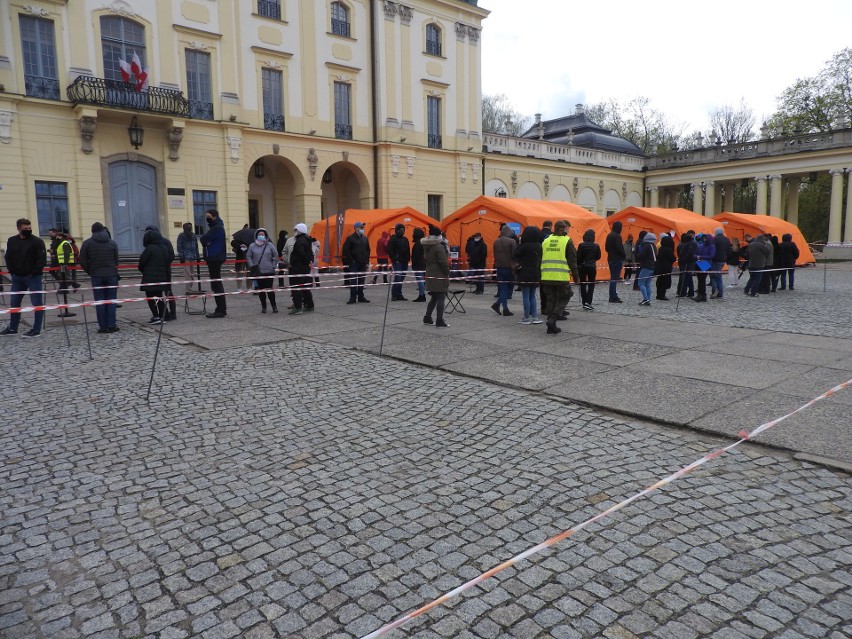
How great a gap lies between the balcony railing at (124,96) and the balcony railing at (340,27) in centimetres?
827

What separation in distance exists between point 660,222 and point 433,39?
15.7 m

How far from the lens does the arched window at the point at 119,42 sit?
21594 mm

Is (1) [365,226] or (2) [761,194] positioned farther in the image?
(2) [761,194]

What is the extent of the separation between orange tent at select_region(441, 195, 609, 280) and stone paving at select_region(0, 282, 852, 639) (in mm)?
13487

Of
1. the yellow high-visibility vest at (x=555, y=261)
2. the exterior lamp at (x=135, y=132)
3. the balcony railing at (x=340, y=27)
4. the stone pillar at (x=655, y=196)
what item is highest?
the balcony railing at (x=340, y=27)

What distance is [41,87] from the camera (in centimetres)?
2045

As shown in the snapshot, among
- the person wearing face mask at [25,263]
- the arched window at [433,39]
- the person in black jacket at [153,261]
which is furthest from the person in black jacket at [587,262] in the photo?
the arched window at [433,39]

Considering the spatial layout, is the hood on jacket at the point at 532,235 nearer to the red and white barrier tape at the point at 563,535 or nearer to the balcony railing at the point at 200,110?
the red and white barrier tape at the point at 563,535

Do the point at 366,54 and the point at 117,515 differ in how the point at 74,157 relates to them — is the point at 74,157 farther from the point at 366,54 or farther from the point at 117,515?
the point at 117,515

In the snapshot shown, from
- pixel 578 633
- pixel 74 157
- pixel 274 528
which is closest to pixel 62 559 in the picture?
pixel 274 528

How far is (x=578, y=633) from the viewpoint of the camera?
265cm

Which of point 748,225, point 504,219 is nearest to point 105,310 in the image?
point 504,219

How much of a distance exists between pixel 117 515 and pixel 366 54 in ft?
92.5

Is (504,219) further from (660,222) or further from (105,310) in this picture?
(105,310)
